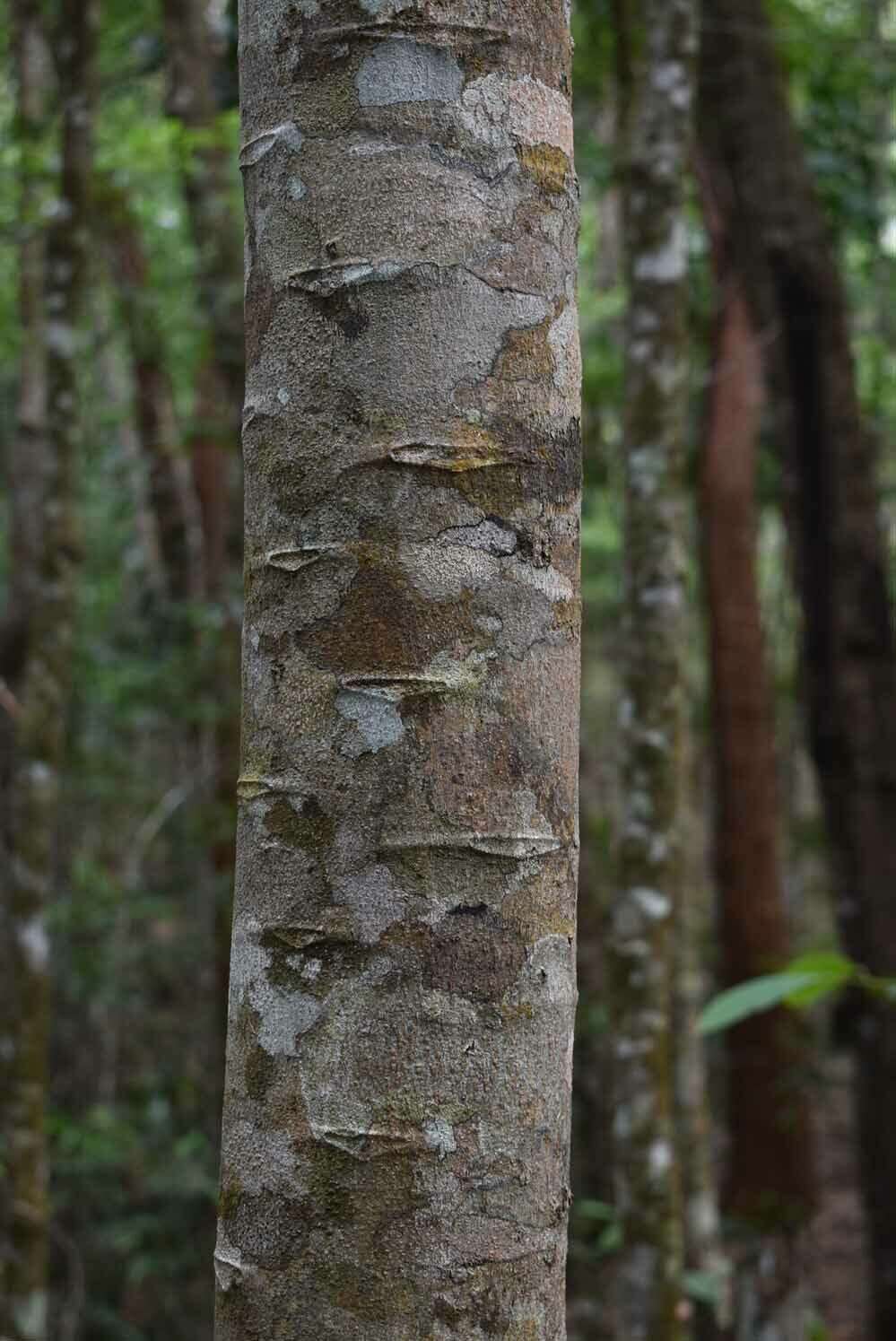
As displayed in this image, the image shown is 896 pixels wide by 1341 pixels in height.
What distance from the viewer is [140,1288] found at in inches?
294

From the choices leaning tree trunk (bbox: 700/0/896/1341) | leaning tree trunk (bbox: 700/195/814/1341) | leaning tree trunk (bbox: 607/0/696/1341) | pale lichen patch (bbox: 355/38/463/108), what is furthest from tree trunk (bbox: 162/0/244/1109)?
pale lichen patch (bbox: 355/38/463/108)

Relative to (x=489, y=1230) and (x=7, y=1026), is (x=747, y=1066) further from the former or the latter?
(x=489, y=1230)

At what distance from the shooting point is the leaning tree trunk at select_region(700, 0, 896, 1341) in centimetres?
616

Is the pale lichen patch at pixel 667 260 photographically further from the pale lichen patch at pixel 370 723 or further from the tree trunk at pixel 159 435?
the tree trunk at pixel 159 435

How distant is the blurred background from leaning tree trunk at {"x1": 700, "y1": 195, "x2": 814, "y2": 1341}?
19mm

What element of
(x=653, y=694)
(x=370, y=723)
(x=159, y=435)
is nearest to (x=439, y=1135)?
(x=370, y=723)

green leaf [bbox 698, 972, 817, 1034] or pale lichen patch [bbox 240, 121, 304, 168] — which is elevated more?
pale lichen patch [bbox 240, 121, 304, 168]

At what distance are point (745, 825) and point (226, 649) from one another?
3.58 metres

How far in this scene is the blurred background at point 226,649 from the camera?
→ 5660 mm

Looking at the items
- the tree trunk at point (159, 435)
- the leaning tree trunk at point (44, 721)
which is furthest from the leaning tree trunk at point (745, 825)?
the leaning tree trunk at point (44, 721)

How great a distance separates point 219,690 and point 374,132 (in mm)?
5706

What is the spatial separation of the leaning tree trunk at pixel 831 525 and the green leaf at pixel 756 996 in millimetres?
4254

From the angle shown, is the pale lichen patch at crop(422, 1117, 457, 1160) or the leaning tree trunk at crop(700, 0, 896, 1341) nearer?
the pale lichen patch at crop(422, 1117, 457, 1160)

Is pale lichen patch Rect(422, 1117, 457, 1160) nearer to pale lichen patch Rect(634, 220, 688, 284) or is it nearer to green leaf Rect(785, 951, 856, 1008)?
green leaf Rect(785, 951, 856, 1008)
